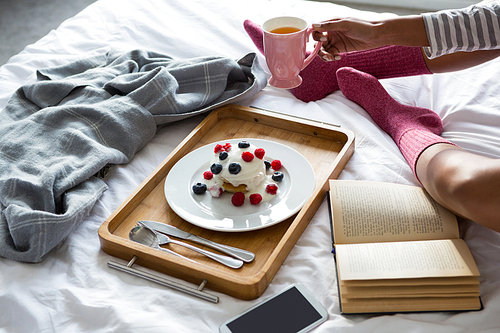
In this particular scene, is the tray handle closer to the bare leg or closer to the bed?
the bed

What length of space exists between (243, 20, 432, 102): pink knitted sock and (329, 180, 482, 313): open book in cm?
43

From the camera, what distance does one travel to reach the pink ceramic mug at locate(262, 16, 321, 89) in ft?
2.86

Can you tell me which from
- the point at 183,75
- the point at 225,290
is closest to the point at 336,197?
the point at 225,290

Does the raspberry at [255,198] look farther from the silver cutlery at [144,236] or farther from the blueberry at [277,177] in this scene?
the silver cutlery at [144,236]

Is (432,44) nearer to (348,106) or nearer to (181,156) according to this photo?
(348,106)

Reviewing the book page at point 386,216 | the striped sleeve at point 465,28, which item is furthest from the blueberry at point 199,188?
the striped sleeve at point 465,28

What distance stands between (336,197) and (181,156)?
0.38 m

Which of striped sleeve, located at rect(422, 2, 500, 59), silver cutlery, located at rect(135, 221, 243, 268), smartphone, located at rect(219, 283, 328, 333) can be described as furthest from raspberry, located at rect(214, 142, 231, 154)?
striped sleeve, located at rect(422, 2, 500, 59)

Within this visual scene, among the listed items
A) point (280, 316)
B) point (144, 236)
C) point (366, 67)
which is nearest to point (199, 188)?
point (144, 236)

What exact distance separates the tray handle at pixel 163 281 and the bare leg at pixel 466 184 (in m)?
0.45

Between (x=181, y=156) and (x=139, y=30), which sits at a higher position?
(x=139, y=30)

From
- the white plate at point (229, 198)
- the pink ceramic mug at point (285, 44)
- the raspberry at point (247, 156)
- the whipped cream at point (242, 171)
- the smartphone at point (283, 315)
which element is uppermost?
the pink ceramic mug at point (285, 44)

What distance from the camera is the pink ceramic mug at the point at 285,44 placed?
0.87m

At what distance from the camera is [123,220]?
2.93 feet
